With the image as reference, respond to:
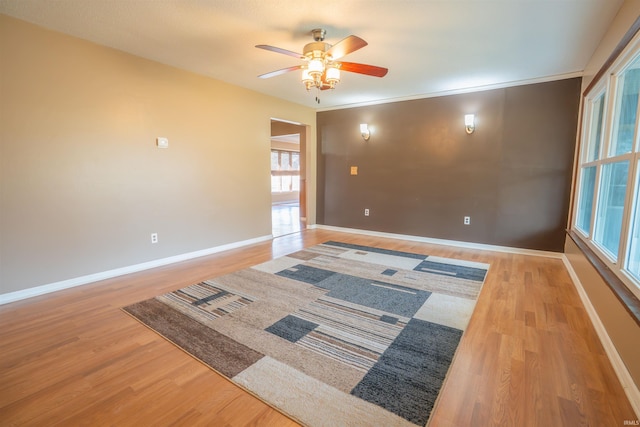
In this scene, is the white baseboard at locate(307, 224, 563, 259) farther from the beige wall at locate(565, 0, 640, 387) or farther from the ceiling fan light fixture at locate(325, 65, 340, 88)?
the ceiling fan light fixture at locate(325, 65, 340, 88)

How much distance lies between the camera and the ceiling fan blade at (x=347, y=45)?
2.26 m

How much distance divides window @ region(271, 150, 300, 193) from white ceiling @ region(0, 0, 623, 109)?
251 inches

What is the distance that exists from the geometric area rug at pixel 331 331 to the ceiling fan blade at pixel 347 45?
2.18m

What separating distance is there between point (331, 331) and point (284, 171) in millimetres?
8890

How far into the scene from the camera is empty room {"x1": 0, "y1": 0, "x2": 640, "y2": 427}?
5.43ft

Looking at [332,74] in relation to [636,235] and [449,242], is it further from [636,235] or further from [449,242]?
[449,242]

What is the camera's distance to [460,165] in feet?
15.5

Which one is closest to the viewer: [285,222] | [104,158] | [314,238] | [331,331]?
[331,331]

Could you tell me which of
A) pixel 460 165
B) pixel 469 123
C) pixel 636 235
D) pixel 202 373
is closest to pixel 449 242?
pixel 460 165

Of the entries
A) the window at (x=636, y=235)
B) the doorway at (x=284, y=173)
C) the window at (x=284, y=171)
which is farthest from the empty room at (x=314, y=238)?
the window at (x=284, y=171)

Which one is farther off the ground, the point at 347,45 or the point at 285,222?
the point at 347,45

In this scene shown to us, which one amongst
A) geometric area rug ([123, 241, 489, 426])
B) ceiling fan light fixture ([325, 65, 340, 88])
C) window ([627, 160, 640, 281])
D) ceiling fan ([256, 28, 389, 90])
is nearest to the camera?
geometric area rug ([123, 241, 489, 426])

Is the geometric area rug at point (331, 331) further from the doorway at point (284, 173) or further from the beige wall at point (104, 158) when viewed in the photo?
the doorway at point (284, 173)

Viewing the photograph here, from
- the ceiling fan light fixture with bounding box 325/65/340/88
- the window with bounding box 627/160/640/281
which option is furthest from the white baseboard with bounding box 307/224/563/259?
the ceiling fan light fixture with bounding box 325/65/340/88
